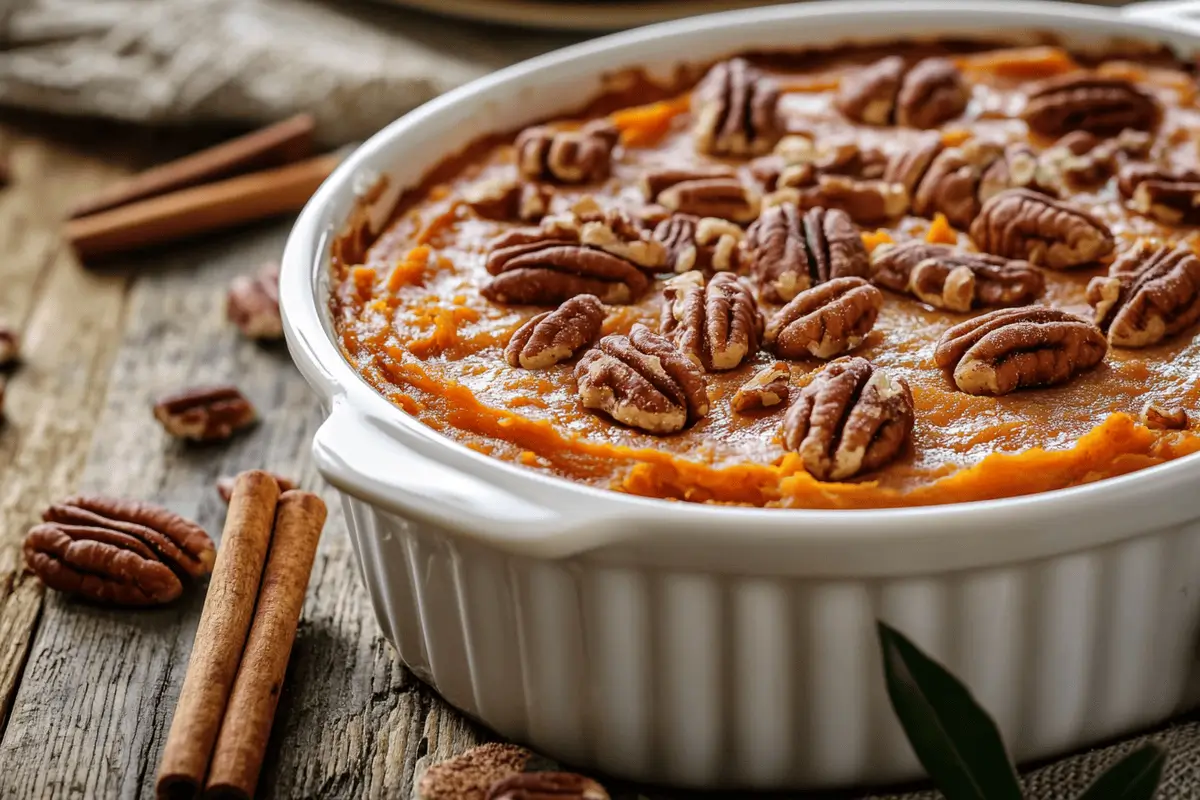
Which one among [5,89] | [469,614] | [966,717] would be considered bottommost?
[5,89]

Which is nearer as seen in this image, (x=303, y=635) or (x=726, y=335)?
(x=726, y=335)

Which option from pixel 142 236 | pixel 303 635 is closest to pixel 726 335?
pixel 303 635

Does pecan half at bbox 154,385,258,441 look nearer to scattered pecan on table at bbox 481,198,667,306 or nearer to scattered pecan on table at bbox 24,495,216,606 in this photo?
scattered pecan on table at bbox 24,495,216,606

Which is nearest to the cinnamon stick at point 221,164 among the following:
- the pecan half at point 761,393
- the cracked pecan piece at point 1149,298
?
the pecan half at point 761,393

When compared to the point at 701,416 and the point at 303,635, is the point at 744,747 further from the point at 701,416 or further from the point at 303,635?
the point at 303,635

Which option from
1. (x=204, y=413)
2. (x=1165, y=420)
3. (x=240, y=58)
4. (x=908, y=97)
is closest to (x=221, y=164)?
(x=240, y=58)

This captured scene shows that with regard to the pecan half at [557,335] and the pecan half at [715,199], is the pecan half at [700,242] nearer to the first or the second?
the pecan half at [715,199]

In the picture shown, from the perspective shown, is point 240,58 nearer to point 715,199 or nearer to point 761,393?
point 715,199
